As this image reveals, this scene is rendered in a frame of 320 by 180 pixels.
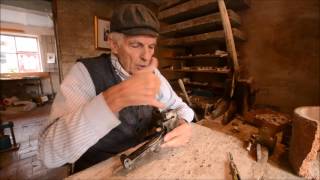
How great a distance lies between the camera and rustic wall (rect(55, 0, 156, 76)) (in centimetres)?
236

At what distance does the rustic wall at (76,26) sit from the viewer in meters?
2.36

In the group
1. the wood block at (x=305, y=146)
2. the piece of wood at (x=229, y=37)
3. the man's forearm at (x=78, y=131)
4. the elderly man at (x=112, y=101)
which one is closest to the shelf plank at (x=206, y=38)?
the piece of wood at (x=229, y=37)

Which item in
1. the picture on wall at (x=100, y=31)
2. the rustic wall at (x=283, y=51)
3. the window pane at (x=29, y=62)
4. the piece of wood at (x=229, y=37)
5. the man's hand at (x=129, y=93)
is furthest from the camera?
the window pane at (x=29, y=62)

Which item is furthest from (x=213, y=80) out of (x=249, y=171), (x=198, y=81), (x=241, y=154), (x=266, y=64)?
(x=249, y=171)

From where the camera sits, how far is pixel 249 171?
26.5 inches

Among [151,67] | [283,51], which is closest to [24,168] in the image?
[151,67]

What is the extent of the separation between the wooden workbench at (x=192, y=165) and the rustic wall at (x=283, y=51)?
1216 mm

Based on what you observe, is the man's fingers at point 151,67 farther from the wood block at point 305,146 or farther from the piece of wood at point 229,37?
the piece of wood at point 229,37

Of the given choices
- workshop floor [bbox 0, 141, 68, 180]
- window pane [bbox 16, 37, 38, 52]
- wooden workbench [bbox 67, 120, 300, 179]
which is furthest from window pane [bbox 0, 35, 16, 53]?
wooden workbench [bbox 67, 120, 300, 179]

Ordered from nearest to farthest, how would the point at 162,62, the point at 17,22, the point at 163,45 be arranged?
the point at 163,45
the point at 162,62
the point at 17,22

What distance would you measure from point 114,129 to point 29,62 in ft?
22.7

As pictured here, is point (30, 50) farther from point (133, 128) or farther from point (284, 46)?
point (284, 46)

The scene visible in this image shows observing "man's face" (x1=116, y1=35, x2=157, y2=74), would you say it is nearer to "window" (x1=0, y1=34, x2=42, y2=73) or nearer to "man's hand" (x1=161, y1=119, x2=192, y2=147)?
"man's hand" (x1=161, y1=119, x2=192, y2=147)

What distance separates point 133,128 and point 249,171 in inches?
22.4
